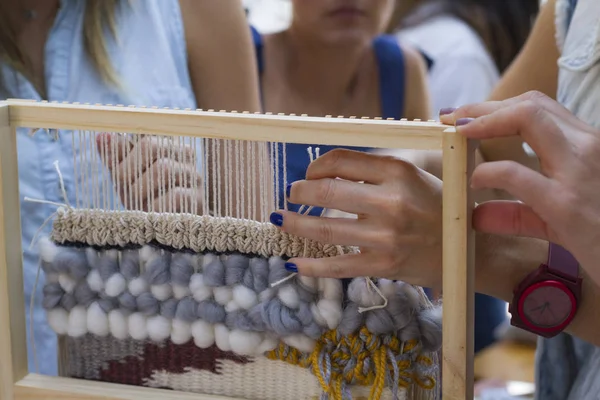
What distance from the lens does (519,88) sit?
0.89 metres

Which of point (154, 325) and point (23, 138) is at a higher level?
point (23, 138)

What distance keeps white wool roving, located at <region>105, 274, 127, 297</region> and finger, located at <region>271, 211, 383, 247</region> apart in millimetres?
145

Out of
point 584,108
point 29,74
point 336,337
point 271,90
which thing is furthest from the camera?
point 271,90

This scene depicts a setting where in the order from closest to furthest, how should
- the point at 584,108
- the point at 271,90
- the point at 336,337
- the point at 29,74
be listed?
1. the point at 336,337
2. the point at 584,108
3. the point at 29,74
4. the point at 271,90

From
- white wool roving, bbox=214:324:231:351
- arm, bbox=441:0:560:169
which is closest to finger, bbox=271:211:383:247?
white wool roving, bbox=214:324:231:351

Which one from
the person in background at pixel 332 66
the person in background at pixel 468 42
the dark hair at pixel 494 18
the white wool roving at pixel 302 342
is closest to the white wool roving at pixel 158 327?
the white wool roving at pixel 302 342

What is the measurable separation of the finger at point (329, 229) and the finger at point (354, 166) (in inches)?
1.3

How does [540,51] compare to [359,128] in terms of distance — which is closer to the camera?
[359,128]

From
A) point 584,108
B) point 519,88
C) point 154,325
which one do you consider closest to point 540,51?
point 519,88

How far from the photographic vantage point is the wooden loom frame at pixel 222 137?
0.51 metres

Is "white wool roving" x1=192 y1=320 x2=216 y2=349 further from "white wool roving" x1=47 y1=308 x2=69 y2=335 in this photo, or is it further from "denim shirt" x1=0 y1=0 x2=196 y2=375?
"denim shirt" x1=0 y1=0 x2=196 y2=375

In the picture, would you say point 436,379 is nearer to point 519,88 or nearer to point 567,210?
point 567,210

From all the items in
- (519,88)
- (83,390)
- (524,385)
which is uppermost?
(519,88)

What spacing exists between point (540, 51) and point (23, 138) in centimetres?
60
